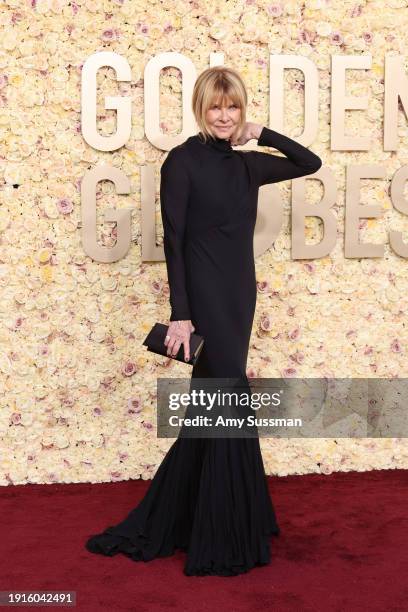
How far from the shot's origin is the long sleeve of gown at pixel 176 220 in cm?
250

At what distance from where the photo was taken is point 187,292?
2590 mm

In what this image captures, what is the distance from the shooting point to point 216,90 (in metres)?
2.47

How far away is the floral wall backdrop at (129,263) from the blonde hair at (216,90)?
0.95m

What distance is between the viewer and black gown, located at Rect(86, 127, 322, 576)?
2520 millimetres

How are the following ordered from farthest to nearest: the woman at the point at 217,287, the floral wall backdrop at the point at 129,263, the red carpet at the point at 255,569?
the floral wall backdrop at the point at 129,263
the woman at the point at 217,287
the red carpet at the point at 255,569

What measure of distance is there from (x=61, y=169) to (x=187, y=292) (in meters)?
1.16

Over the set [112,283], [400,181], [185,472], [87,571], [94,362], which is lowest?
[87,571]

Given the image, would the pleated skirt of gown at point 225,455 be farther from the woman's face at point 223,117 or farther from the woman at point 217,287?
the woman's face at point 223,117

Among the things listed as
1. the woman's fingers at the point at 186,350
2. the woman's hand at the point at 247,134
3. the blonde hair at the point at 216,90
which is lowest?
the woman's fingers at the point at 186,350

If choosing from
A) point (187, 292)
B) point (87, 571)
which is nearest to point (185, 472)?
point (87, 571)

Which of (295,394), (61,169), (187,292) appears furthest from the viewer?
(295,394)

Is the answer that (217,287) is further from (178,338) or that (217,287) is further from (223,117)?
(223,117)

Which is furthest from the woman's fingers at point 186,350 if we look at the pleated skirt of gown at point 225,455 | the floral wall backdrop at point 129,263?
the floral wall backdrop at point 129,263

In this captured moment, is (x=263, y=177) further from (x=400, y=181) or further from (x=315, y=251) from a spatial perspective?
(x=400, y=181)
